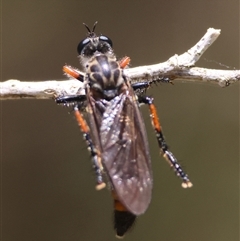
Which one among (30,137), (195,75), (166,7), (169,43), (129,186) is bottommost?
(129,186)

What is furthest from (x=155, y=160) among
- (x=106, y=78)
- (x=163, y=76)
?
(x=106, y=78)

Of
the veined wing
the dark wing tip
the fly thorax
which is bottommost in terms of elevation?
the dark wing tip

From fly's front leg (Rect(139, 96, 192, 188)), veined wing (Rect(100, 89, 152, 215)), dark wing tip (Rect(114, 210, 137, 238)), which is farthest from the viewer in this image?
fly's front leg (Rect(139, 96, 192, 188))

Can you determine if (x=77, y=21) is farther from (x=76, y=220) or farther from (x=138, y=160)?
(x=138, y=160)

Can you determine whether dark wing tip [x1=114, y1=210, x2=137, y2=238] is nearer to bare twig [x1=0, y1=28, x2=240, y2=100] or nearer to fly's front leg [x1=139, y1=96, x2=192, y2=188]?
fly's front leg [x1=139, y1=96, x2=192, y2=188]

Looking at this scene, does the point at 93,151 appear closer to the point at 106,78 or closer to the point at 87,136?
the point at 87,136

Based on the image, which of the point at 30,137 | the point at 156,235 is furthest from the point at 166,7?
the point at 156,235

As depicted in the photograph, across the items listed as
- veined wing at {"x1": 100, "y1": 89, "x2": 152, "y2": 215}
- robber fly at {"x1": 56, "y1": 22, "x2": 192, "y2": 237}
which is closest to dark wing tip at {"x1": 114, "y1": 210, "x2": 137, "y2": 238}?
robber fly at {"x1": 56, "y1": 22, "x2": 192, "y2": 237}
